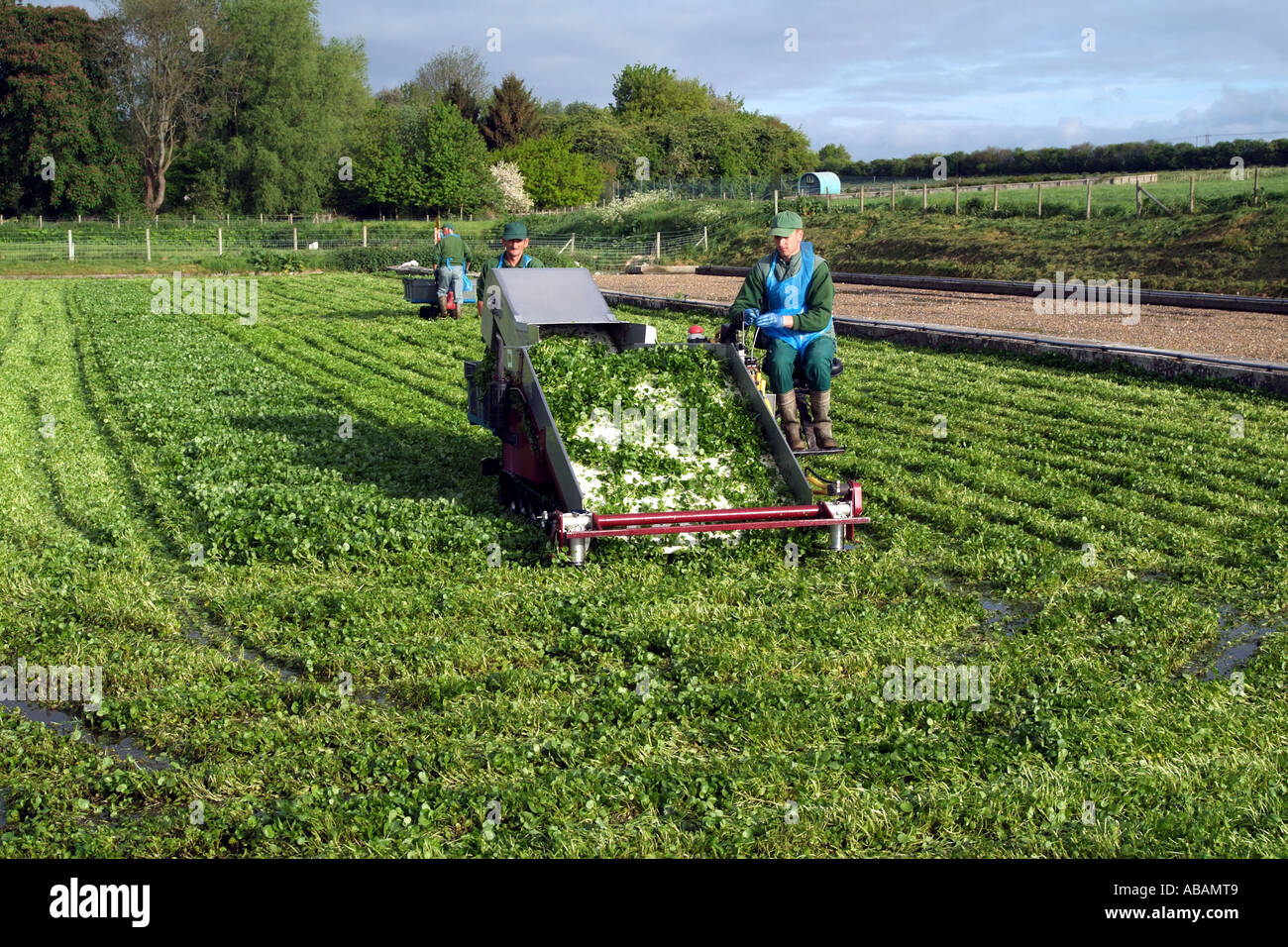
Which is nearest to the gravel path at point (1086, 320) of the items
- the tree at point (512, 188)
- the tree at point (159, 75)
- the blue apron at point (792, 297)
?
the blue apron at point (792, 297)

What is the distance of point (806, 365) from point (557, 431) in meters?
2.34

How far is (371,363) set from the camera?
1711cm

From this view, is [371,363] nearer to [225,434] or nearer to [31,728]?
[225,434]

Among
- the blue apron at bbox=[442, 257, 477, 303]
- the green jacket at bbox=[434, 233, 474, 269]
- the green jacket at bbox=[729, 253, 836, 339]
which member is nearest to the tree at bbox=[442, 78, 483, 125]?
the green jacket at bbox=[434, 233, 474, 269]

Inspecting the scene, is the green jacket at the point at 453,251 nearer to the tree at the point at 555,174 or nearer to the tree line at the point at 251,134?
the tree line at the point at 251,134

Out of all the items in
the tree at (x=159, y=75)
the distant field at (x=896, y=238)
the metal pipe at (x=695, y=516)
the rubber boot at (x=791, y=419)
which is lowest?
the metal pipe at (x=695, y=516)

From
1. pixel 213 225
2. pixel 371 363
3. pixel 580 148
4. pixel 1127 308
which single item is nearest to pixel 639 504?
pixel 371 363

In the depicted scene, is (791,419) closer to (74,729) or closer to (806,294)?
(806,294)

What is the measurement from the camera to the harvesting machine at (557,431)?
24.1 feet

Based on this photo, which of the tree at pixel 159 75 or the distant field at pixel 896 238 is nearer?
the distant field at pixel 896 238

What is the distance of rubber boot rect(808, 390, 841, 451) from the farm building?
40578 mm

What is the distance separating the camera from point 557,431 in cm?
781

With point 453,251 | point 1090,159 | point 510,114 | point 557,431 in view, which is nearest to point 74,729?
point 557,431

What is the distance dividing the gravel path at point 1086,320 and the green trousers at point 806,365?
8.49m
